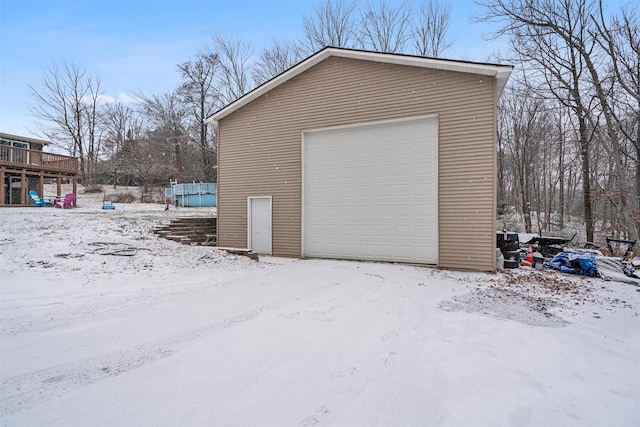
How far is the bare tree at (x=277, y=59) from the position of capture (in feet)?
68.9

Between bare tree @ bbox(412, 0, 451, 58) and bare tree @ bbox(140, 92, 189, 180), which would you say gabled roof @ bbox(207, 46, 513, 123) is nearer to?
bare tree @ bbox(412, 0, 451, 58)

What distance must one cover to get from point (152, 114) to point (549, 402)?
29.5 metres

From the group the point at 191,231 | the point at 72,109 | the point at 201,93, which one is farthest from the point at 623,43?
the point at 72,109

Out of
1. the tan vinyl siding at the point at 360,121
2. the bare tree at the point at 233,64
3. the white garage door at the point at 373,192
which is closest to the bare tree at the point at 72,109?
the bare tree at the point at 233,64

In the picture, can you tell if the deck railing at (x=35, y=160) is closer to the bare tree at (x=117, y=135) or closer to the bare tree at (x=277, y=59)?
the bare tree at (x=117, y=135)

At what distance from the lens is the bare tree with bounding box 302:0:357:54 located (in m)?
19.6

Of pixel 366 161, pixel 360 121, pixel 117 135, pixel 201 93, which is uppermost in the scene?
pixel 201 93

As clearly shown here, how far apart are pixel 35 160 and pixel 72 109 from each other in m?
15.0

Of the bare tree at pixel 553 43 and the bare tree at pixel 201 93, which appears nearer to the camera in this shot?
the bare tree at pixel 553 43

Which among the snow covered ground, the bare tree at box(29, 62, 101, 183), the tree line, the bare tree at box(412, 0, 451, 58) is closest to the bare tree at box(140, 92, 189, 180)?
the tree line

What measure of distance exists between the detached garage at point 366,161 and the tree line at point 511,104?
8.71 m

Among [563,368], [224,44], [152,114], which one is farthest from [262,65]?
[563,368]

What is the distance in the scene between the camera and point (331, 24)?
785 inches

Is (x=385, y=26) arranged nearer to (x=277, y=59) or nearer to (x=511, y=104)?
(x=277, y=59)
